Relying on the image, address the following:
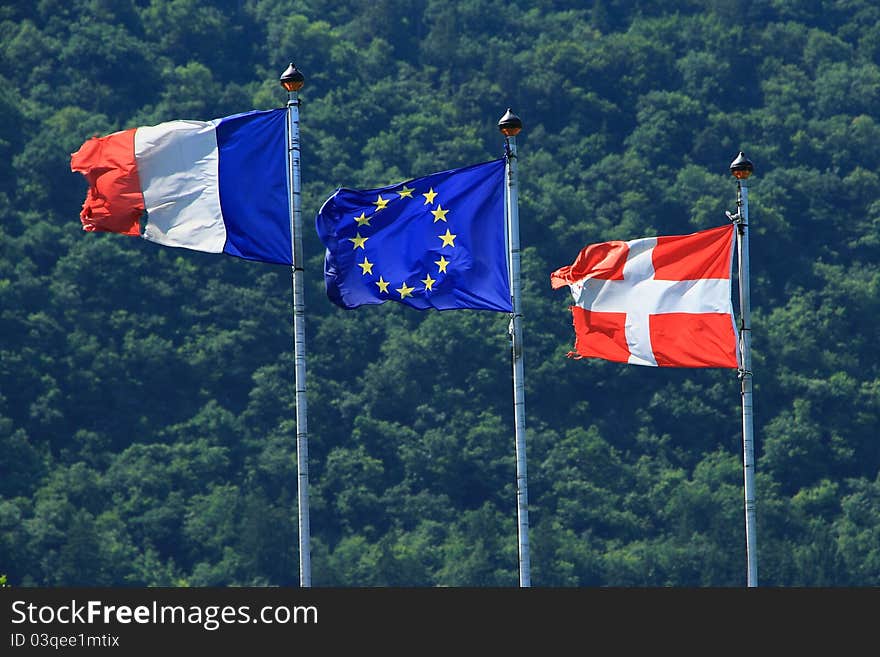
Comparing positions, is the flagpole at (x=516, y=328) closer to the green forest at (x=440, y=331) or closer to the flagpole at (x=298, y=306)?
the flagpole at (x=298, y=306)

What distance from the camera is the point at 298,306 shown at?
29391mm

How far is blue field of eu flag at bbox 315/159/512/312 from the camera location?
30609 mm

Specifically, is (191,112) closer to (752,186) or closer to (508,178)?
(752,186)

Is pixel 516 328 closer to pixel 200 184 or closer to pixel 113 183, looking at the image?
pixel 200 184

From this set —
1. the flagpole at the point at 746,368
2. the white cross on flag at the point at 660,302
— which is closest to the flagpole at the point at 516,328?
the white cross on flag at the point at 660,302

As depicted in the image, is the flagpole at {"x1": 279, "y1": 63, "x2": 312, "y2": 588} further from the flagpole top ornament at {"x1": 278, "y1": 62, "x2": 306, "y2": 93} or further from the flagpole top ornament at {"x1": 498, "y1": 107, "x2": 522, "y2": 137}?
the flagpole top ornament at {"x1": 498, "y1": 107, "x2": 522, "y2": 137}

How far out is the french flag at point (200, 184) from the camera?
30.5 metres

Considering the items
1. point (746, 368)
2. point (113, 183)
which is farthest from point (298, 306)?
point (746, 368)

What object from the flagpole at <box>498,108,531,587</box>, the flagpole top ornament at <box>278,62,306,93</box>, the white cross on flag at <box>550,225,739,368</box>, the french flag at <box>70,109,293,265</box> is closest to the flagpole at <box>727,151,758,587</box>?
the white cross on flag at <box>550,225,739,368</box>

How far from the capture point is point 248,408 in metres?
114

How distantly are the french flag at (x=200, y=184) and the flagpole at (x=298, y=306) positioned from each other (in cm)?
32

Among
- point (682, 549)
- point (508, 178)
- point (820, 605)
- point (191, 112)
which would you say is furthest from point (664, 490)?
point (820, 605)

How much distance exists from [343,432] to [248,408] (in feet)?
16.8

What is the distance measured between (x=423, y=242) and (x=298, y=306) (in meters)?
2.33
